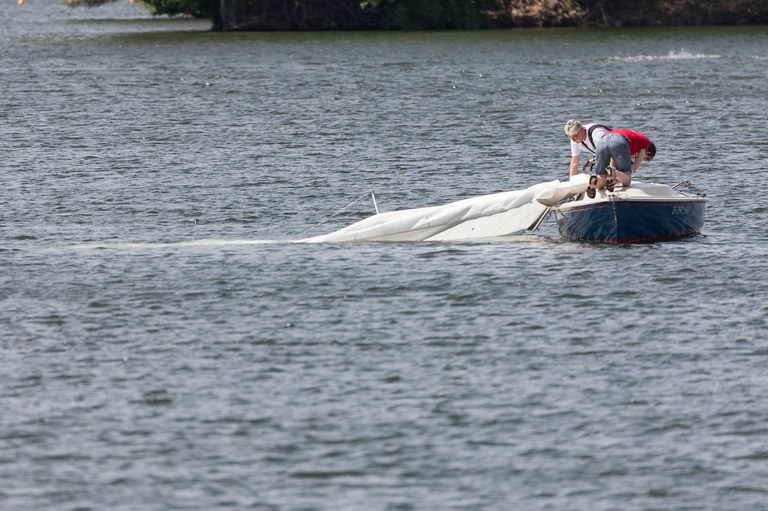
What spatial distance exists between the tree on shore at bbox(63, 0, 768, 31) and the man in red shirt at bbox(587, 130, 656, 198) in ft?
307

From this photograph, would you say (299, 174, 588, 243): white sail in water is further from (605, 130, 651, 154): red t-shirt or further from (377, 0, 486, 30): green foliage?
(377, 0, 486, 30): green foliage

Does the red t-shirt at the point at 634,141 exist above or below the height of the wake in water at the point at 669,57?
above

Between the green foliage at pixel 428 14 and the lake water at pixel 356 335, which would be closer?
the lake water at pixel 356 335

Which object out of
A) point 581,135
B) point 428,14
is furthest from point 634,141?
point 428,14

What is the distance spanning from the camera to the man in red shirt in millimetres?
30234

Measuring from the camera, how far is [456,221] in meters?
32.2

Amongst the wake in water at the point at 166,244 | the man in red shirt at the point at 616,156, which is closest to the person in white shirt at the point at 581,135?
the man in red shirt at the point at 616,156

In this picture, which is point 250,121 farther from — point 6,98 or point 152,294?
point 152,294

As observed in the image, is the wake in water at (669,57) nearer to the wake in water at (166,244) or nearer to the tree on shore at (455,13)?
the tree on shore at (455,13)

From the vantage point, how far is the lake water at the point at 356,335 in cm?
1770

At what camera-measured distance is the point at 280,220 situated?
3553 cm

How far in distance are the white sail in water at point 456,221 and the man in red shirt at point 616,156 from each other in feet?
5.46

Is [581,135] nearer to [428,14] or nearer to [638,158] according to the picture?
[638,158]

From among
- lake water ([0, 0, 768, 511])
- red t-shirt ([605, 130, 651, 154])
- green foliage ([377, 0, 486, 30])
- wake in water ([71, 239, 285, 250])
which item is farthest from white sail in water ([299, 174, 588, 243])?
green foliage ([377, 0, 486, 30])
